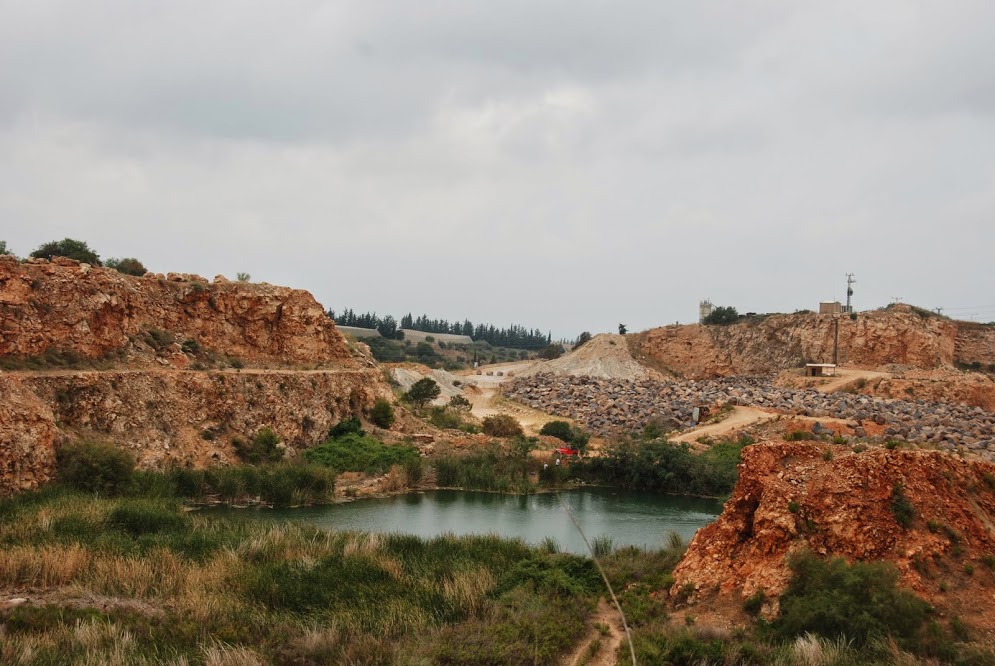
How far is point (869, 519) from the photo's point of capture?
10961 millimetres

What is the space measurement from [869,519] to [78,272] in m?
25.9

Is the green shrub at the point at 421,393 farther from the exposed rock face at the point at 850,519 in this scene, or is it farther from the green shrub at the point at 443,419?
the exposed rock face at the point at 850,519

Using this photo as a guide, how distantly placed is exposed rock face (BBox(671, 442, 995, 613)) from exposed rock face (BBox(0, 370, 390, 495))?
16461 millimetres

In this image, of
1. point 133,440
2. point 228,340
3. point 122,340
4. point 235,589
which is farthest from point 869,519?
point 228,340

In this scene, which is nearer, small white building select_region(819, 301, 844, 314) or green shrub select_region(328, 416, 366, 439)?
green shrub select_region(328, 416, 366, 439)

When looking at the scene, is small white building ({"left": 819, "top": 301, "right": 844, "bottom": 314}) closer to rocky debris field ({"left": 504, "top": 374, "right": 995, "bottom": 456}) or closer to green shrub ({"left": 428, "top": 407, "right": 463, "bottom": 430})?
rocky debris field ({"left": 504, "top": 374, "right": 995, "bottom": 456})

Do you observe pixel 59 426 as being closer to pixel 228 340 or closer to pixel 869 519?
pixel 228 340

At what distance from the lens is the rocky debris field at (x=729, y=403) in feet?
100.0

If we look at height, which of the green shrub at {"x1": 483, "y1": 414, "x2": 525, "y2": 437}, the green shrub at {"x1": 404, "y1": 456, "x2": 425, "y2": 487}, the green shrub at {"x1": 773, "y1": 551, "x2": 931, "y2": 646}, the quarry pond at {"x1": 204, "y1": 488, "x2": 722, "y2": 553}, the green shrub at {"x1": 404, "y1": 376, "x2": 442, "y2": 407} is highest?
the green shrub at {"x1": 404, "y1": 376, "x2": 442, "y2": 407}

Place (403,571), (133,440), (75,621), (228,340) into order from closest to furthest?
(75,621) → (403,571) → (133,440) → (228,340)

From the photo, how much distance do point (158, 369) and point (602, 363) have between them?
1723 inches

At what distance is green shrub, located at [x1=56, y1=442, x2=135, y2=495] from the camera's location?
1889 cm

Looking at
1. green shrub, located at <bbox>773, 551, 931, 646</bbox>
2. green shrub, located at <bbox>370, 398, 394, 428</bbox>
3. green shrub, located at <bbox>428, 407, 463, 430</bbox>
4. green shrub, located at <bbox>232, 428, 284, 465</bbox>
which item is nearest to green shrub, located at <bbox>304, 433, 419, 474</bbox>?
green shrub, located at <bbox>232, 428, 284, 465</bbox>

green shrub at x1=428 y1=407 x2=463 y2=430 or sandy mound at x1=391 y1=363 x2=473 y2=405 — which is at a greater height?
sandy mound at x1=391 y1=363 x2=473 y2=405
